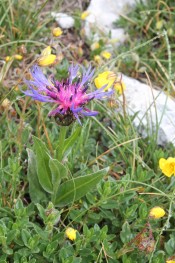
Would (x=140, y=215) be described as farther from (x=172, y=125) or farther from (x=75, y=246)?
(x=172, y=125)

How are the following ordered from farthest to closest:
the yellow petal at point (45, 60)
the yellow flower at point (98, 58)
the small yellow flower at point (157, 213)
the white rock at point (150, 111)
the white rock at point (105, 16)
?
the white rock at point (105, 16) < the yellow flower at point (98, 58) < the white rock at point (150, 111) < the yellow petal at point (45, 60) < the small yellow flower at point (157, 213)

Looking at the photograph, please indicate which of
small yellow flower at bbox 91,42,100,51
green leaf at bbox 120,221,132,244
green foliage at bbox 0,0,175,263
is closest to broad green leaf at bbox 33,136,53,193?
green foliage at bbox 0,0,175,263

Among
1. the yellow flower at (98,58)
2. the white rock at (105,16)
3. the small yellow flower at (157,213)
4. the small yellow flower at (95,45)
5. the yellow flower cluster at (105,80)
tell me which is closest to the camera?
the small yellow flower at (157,213)

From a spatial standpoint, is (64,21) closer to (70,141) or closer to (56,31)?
(56,31)

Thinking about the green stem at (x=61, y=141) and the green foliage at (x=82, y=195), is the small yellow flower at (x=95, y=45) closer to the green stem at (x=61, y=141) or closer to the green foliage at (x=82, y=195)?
the green foliage at (x=82, y=195)

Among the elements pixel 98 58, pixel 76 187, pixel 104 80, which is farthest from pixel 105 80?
pixel 76 187

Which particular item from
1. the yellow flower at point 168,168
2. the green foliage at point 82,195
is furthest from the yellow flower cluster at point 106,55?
the yellow flower at point 168,168
